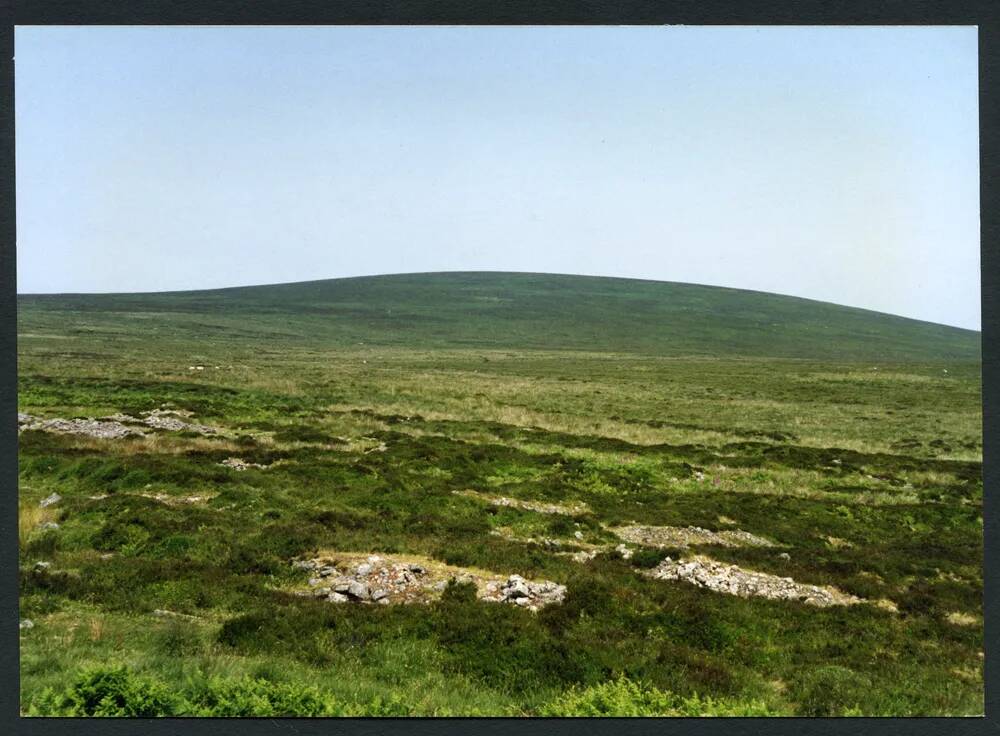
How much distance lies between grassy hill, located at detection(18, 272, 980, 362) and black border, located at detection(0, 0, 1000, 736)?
93053mm

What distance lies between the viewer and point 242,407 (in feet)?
114

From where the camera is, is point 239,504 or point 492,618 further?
point 239,504

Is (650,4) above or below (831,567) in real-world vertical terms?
above

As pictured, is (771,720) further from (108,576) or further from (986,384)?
(108,576)

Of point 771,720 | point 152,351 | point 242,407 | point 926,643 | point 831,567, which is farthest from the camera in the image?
point 152,351

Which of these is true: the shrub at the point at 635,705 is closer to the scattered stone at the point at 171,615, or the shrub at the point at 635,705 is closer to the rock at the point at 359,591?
the rock at the point at 359,591

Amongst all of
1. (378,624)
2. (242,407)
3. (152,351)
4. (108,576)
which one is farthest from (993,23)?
(152,351)

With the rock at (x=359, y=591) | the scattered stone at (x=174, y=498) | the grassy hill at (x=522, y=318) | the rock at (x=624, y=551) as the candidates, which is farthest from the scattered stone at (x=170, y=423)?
the grassy hill at (x=522, y=318)

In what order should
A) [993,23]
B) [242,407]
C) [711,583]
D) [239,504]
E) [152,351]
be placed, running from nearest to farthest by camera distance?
1. [993,23]
2. [711,583]
3. [239,504]
4. [242,407]
5. [152,351]

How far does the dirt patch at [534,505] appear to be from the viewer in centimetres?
1947

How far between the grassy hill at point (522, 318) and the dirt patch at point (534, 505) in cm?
8455

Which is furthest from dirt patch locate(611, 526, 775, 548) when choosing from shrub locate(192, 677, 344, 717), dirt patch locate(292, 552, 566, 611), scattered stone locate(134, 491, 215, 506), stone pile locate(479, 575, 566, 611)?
scattered stone locate(134, 491, 215, 506)

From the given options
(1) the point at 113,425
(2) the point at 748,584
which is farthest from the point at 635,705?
(1) the point at 113,425

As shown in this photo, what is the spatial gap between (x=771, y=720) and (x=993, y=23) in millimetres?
8573
